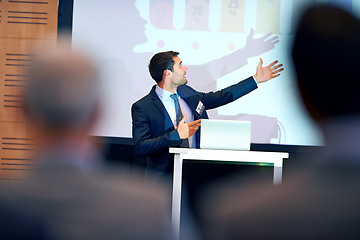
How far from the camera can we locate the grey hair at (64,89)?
14.4 ft

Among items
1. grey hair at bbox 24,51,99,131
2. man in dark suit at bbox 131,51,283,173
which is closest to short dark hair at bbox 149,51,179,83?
man in dark suit at bbox 131,51,283,173

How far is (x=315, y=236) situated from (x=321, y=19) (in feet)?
1.74

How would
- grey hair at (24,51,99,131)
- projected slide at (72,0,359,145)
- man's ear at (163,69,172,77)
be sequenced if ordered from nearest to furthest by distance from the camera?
man's ear at (163,69,172,77) → projected slide at (72,0,359,145) → grey hair at (24,51,99,131)

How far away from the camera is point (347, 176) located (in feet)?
2.47

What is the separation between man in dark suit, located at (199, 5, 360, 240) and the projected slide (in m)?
3.26

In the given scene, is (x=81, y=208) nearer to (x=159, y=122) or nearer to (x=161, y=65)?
(x=159, y=122)

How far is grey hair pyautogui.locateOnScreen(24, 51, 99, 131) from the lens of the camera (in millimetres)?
4375

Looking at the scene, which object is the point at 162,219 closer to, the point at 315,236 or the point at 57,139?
the point at 315,236

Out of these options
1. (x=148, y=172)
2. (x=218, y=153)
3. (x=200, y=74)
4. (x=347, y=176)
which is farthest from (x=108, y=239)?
(x=200, y=74)

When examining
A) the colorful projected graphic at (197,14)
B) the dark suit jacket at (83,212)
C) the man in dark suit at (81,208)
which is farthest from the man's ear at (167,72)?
the dark suit jacket at (83,212)

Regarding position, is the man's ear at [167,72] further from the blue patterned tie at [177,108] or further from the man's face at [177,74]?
the blue patterned tie at [177,108]

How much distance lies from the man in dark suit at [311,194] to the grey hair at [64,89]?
3.57 meters

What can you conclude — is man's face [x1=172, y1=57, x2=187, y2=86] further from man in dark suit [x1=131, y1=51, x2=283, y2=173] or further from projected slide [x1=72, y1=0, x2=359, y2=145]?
projected slide [x1=72, y1=0, x2=359, y2=145]

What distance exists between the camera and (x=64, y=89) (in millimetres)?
4391
